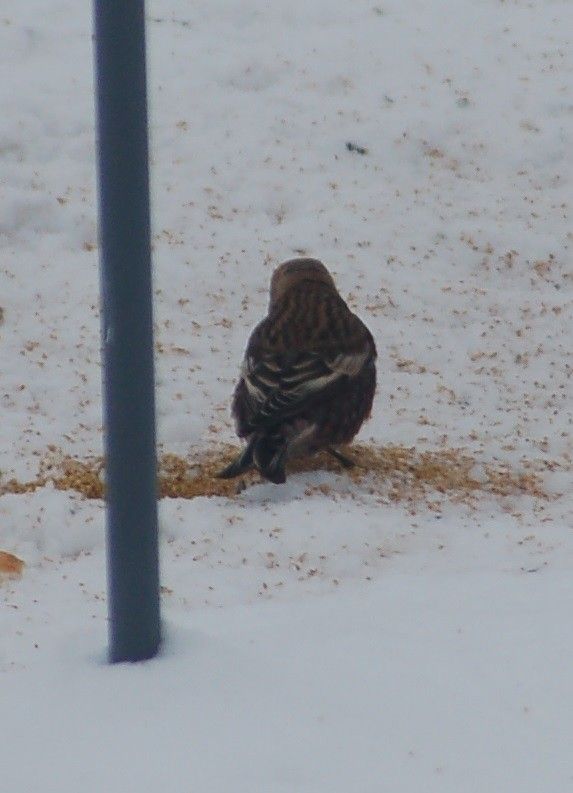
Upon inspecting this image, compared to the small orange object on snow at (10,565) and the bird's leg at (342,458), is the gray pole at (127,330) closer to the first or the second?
the small orange object on snow at (10,565)

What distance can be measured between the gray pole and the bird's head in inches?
111

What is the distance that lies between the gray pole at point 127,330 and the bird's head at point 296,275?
283 cm

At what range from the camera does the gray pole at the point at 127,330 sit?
Result: 2.81m

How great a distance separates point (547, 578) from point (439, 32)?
503 centimetres

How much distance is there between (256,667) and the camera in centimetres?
297

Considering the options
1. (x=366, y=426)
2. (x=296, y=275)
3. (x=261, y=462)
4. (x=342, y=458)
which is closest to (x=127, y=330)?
(x=261, y=462)

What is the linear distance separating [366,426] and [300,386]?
58 centimetres

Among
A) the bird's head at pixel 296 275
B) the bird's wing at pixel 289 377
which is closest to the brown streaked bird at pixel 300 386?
the bird's wing at pixel 289 377

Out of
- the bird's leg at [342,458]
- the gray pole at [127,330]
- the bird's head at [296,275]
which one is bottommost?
the bird's leg at [342,458]

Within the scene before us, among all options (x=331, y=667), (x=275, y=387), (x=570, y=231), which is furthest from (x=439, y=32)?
(x=331, y=667)

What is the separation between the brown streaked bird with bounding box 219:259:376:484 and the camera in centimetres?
497

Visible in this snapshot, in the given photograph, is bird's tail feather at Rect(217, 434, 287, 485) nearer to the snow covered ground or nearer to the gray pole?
the snow covered ground

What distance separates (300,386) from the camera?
5133mm

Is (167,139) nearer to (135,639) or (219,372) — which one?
(219,372)
